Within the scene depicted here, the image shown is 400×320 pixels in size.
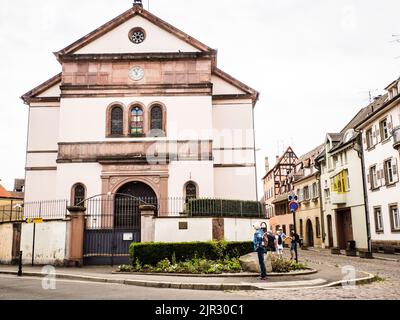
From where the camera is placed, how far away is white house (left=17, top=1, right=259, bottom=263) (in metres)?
25.5

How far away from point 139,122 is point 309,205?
2512cm

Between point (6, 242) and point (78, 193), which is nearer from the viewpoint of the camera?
point (6, 242)

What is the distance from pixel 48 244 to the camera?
65.8 ft

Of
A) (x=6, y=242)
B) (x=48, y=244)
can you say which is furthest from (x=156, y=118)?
(x=6, y=242)

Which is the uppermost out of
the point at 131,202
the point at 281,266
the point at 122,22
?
the point at 122,22

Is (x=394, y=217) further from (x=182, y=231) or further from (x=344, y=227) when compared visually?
(x=182, y=231)

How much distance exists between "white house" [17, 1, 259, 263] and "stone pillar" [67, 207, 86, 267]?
5.20 m

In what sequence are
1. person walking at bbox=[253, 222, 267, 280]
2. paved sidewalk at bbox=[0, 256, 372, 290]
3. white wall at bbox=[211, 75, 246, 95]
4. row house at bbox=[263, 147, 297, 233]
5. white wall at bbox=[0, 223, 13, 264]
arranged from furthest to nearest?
row house at bbox=[263, 147, 297, 233] → white wall at bbox=[211, 75, 246, 95] → white wall at bbox=[0, 223, 13, 264] → person walking at bbox=[253, 222, 267, 280] → paved sidewalk at bbox=[0, 256, 372, 290]

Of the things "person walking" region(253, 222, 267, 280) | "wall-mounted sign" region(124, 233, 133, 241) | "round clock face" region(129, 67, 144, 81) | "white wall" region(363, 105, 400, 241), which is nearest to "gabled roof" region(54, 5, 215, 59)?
"round clock face" region(129, 67, 144, 81)

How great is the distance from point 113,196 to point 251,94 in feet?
36.1

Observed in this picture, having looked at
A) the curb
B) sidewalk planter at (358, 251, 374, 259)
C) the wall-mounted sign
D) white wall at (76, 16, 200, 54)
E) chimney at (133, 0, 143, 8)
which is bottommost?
the curb

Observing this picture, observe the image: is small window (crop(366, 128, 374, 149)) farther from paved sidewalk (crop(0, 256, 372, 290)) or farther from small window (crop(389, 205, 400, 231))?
paved sidewalk (crop(0, 256, 372, 290))

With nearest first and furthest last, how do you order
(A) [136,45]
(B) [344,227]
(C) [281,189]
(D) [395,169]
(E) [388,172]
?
(D) [395,169]
(A) [136,45]
(E) [388,172]
(B) [344,227]
(C) [281,189]
